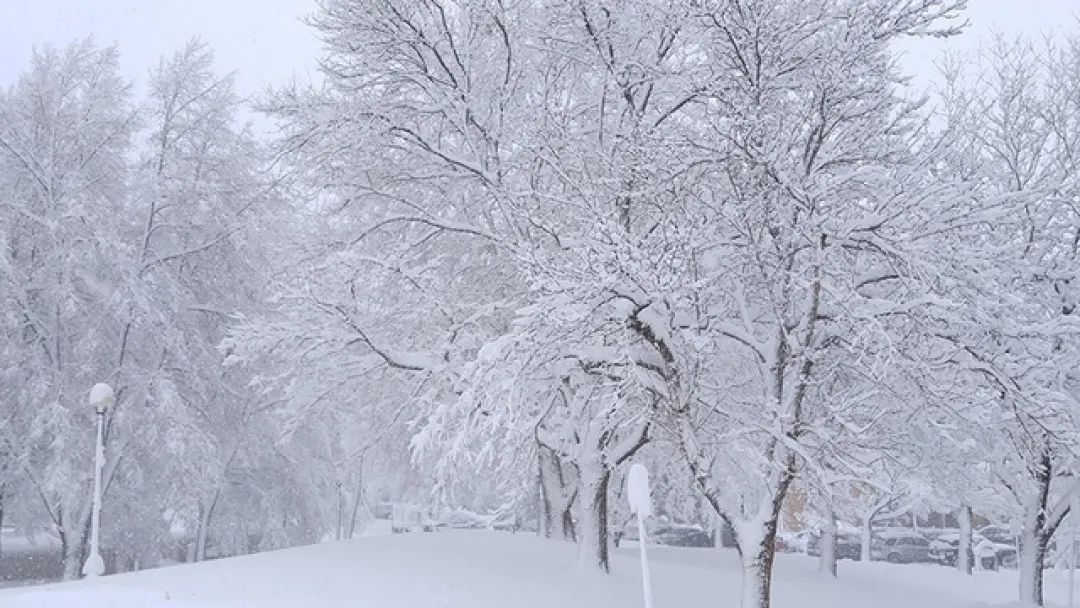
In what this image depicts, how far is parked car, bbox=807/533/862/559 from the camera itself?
42.7 meters

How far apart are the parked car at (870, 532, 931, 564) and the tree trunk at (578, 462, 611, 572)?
91.3 feet

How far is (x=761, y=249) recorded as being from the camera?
1188cm

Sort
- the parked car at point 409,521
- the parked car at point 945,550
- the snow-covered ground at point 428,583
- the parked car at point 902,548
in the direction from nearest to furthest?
the snow-covered ground at point 428,583 → the parked car at point 902,548 → the parked car at point 945,550 → the parked car at point 409,521

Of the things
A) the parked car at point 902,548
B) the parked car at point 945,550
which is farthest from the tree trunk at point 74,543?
the parked car at point 945,550

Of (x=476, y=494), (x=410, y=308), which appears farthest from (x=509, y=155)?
(x=476, y=494)

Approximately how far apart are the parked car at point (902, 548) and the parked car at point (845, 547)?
1786mm

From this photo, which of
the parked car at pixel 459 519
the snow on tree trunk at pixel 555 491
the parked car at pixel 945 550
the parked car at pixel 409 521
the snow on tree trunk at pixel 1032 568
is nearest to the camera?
the snow on tree trunk at pixel 555 491

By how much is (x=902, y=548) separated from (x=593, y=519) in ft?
94.4

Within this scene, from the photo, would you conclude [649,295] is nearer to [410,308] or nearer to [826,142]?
[826,142]

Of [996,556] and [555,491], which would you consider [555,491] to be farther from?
[996,556]

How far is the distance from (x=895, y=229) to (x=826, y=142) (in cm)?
177

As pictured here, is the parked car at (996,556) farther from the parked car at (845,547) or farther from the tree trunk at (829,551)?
the tree trunk at (829,551)

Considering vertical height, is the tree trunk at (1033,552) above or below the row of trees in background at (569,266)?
below

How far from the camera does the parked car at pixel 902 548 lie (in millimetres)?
39781
